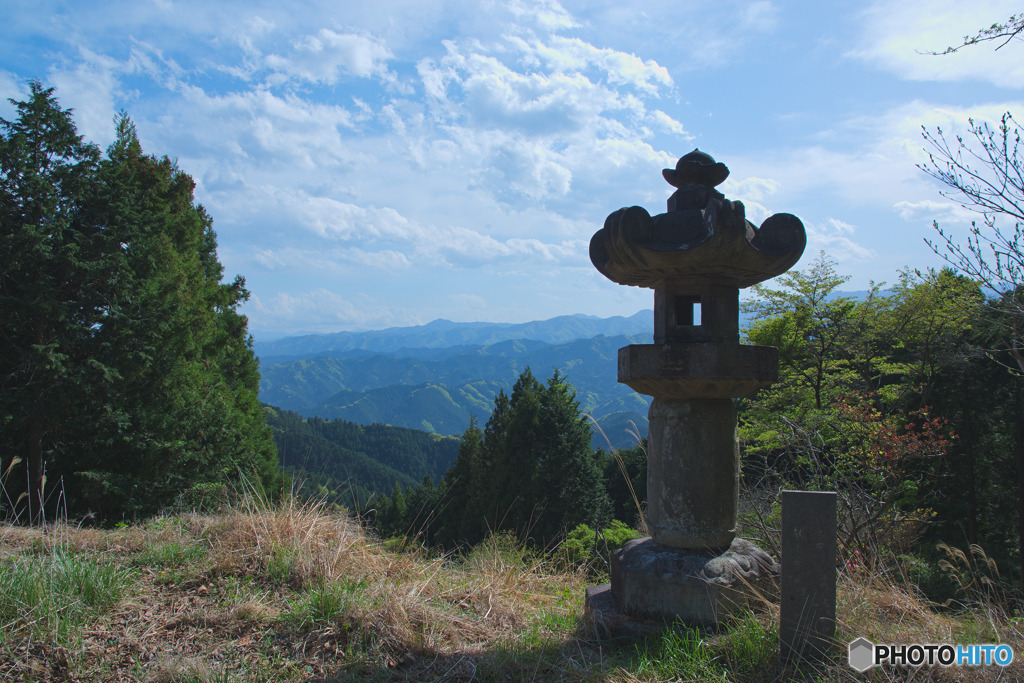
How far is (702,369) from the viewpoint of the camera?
3.24 metres

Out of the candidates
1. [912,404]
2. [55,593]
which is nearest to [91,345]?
[55,593]

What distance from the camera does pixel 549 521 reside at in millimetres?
22766

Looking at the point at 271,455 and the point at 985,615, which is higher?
the point at 985,615

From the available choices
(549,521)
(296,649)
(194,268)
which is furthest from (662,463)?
(549,521)

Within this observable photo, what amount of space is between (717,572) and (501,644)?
1267 millimetres

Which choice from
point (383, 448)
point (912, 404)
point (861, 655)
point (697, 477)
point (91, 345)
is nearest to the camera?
point (861, 655)

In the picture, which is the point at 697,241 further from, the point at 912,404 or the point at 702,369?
the point at 912,404

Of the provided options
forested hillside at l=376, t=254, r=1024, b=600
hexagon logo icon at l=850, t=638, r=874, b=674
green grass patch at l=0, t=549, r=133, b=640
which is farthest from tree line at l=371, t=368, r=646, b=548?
hexagon logo icon at l=850, t=638, r=874, b=674

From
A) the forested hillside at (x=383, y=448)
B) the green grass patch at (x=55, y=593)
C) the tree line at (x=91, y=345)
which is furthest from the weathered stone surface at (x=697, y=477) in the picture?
the forested hillside at (x=383, y=448)

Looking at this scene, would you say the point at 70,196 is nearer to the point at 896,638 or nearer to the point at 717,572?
the point at 717,572

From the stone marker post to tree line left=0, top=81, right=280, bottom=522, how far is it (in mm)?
9219

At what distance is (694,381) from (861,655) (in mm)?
1467

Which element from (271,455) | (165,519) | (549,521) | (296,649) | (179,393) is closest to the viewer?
(296,649)

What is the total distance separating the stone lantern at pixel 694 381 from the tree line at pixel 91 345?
27.6 feet
